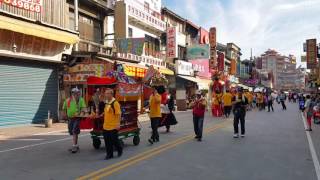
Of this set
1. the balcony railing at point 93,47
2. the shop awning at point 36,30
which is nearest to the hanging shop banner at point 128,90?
the shop awning at point 36,30

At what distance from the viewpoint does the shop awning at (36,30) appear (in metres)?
18.1

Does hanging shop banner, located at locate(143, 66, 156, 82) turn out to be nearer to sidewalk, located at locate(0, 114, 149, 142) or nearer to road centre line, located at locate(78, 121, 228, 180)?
sidewalk, located at locate(0, 114, 149, 142)

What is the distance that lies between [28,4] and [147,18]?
14.6 meters

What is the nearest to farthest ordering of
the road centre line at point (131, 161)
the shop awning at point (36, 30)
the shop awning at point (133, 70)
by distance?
the road centre line at point (131, 161)
the shop awning at point (36, 30)
the shop awning at point (133, 70)

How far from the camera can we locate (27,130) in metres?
18.3

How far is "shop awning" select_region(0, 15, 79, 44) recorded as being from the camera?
18.1 meters

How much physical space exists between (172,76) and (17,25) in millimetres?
23379

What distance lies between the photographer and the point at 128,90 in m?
12.6

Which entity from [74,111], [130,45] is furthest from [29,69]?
[74,111]

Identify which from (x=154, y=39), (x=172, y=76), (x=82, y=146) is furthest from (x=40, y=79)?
(x=172, y=76)

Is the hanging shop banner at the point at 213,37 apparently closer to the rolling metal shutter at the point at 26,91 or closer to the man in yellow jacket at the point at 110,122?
the rolling metal shutter at the point at 26,91

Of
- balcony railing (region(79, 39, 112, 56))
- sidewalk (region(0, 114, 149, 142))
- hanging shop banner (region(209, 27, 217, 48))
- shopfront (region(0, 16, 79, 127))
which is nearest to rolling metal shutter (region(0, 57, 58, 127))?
shopfront (region(0, 16, 79, 127))

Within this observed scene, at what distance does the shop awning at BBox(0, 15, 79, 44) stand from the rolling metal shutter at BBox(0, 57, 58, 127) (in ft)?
5.39

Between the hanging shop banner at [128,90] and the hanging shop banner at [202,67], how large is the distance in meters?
33.5
